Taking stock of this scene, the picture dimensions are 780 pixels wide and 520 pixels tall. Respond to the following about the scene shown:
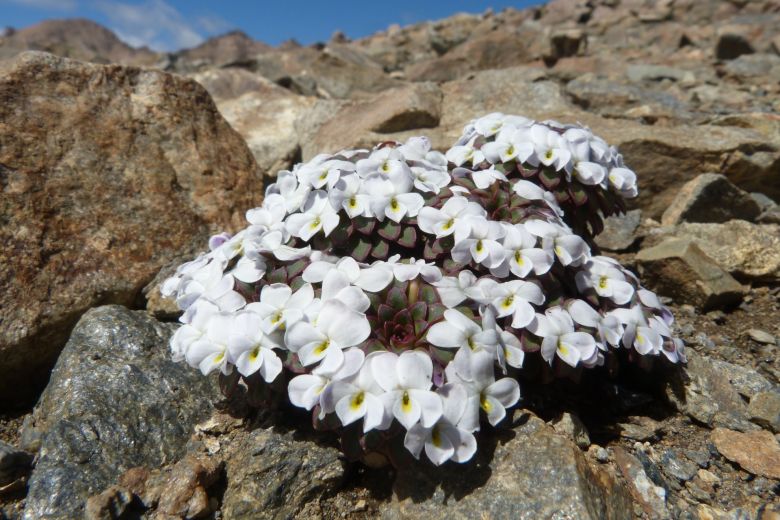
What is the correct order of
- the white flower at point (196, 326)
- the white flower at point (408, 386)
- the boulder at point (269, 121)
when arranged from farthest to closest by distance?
1. the boulder at point (269, 121)
2. the white flower at point (196, 326)
3. the white flower at point (408, 386)

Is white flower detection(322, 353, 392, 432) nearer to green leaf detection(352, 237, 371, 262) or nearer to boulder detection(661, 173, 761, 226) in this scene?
green leaf detection(352, 237, 371, 262)

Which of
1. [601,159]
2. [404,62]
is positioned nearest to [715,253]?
[601,159]

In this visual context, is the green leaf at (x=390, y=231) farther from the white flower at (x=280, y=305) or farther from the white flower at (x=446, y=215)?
the white flower at (x=280, y=305)

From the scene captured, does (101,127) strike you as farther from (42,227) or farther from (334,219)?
(334,219)

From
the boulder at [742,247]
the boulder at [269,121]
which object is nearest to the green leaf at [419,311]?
the boulder at [742,247]

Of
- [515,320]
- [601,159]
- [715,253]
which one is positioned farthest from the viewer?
[715,253]

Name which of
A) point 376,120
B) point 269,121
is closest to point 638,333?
point 376,120
